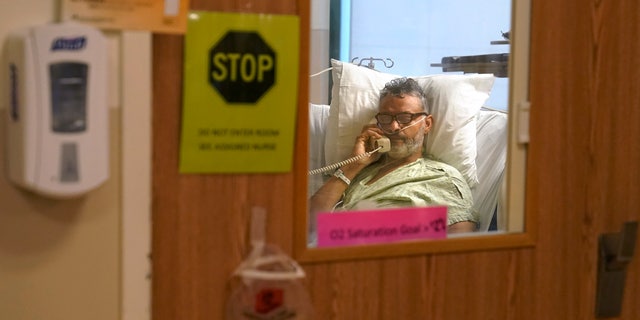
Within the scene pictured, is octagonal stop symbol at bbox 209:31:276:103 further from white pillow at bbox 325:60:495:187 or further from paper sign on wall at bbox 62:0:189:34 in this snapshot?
white pillow at bbox 325:60:495:187

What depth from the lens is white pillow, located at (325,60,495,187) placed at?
1.56 metres

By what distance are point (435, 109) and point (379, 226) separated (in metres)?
0.57

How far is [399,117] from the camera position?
1.67m

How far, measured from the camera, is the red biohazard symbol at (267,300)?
1.09 meters

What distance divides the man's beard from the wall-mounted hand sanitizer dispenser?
0.83m

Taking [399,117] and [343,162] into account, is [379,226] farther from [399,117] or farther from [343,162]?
[399,117]

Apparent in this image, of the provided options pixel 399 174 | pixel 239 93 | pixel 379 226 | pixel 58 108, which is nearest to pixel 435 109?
pixel 399 174

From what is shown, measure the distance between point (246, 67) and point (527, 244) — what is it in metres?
0.60

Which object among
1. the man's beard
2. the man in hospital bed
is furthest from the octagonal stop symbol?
the man's beard

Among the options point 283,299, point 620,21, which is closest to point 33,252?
point 283,299

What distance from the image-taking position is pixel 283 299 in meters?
1.11

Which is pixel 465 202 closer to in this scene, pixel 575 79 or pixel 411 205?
pixel 411 205

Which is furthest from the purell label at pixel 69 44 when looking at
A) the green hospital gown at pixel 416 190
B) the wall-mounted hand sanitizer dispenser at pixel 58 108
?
the green hospital gown at pixel 416 190

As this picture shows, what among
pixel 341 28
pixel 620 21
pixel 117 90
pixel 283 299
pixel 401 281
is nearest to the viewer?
pixel 117 90
